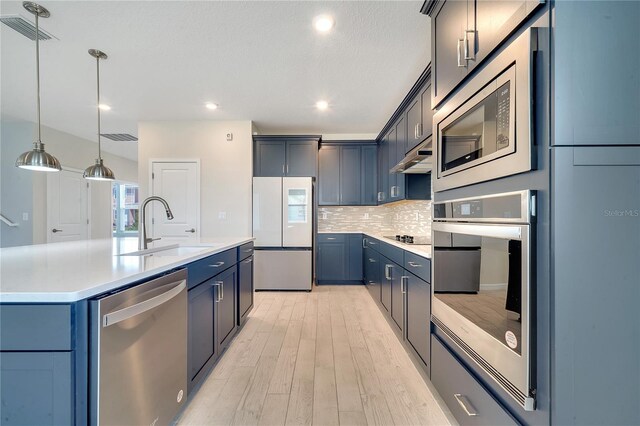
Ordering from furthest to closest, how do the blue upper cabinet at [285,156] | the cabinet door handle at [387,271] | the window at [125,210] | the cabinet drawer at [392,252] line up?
1. the window at [125,210]
2. the blue upper cabinet at [285,156]
3. the cabinet door handle at [387,271]
4. the cabinet drawer at [392,252]

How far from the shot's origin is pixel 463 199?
126 centimetres

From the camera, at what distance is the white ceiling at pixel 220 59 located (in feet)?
6.35

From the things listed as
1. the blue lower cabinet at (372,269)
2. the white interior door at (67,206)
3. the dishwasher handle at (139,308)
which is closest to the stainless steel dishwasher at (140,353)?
the dishwasher handle at (139,308)

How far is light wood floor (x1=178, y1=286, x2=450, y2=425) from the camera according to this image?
4.99 ft

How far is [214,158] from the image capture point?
163 inches

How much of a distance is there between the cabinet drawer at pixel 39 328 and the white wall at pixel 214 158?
129 inches

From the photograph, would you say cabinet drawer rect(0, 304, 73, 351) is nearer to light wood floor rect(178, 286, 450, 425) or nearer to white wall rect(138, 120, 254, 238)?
light wood floor rect(178, 286, 450, 425)

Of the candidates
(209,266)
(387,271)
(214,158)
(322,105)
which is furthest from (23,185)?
(387,271)

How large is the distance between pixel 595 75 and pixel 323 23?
175cm

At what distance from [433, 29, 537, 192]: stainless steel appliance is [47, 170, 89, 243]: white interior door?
6.15 m

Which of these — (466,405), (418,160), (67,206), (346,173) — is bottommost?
(466,405)

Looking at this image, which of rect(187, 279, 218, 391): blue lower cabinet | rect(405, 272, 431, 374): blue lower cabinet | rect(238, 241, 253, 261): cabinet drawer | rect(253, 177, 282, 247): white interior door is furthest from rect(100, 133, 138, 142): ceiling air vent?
rect(405, 272, 431, 374): blue lower cabinet

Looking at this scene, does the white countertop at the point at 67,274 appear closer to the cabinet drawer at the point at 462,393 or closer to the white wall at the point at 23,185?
the cabinet drawer at the point at 462,393

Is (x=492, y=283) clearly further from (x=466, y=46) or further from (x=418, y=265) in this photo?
(x=466, y=46)
